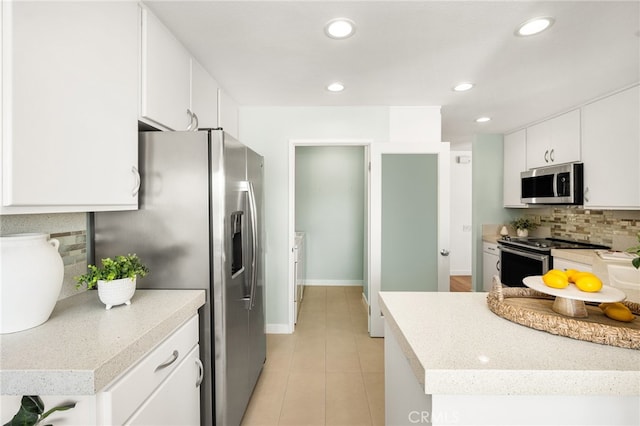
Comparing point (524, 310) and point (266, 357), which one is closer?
point (524, 310)

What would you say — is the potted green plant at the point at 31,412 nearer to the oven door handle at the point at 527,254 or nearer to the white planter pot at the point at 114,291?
the white planter pot at the point at 114,291

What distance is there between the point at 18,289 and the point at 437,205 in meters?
2.96

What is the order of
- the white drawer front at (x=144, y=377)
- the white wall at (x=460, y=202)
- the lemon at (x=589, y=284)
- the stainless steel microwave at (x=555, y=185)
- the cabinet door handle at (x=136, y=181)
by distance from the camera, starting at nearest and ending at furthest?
1. the white drawer front at (x=144, y=377)
2. the lemon at (x=589, y=284)
3. the cabinet door handle at (x=136, y=181)
4. the stainless steel microwave at (x=555, y=185)
5. the white wall at (x=460, y=202)

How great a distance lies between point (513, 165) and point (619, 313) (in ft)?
10.8

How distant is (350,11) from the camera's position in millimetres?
1438

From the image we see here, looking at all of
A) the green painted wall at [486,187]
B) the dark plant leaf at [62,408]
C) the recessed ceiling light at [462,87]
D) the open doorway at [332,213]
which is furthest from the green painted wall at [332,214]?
the dark plant leaf at [62,408]

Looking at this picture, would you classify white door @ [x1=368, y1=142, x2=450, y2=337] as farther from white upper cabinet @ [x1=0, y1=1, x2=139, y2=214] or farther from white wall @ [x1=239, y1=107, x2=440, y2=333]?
white upper cabinet @ [x1=0, y1=1, x2=139, y2=214]

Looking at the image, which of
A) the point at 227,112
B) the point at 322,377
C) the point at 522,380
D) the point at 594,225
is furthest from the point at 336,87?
the point at 594,225

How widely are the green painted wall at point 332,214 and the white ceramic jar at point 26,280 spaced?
12.7 feet

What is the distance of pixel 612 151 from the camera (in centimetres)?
248

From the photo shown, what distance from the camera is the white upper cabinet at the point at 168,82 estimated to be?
140cm

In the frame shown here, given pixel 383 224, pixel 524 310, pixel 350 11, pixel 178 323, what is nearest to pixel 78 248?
pixel 178 323

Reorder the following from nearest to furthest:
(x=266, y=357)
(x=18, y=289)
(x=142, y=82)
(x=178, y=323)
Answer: (x=18, y=289) < (x=178, y=323) < (x=142, y=82) < (x=266, y=357)

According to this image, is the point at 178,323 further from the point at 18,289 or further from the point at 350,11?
the point at 350,11
